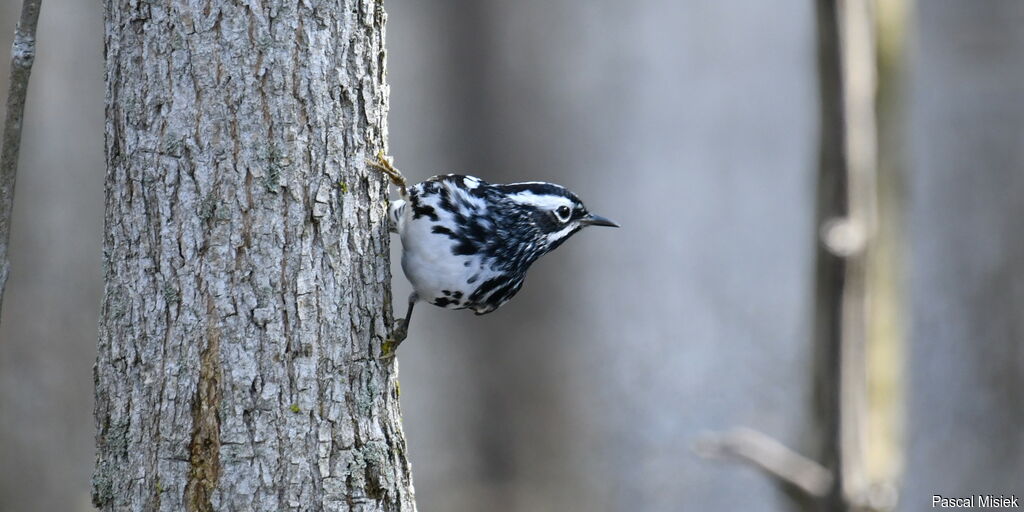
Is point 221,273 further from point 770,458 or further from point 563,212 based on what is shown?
point 770,458

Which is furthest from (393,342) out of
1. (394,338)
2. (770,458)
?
(770,458)

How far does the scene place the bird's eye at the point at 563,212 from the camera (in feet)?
12.5

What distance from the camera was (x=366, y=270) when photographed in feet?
9.86

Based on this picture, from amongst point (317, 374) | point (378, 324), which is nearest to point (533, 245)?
point (378, 324)

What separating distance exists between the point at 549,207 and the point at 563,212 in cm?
9

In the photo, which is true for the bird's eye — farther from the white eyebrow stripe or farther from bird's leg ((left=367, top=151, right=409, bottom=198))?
bird's leg ((left=367, top=151, right=409, bottom=198))

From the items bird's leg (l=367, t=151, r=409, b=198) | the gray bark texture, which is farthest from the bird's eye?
the gray bark texture

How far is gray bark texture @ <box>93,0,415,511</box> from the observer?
2.77 meters

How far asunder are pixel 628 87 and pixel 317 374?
7.42 metres

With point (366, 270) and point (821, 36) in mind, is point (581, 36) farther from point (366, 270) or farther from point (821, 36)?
point (366, 270)

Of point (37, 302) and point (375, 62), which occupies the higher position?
point (375, 62)

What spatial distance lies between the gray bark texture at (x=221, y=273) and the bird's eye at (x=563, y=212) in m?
1.17

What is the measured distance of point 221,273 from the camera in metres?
2.78

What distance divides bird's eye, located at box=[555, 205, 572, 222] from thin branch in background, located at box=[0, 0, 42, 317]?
1.90 metres
